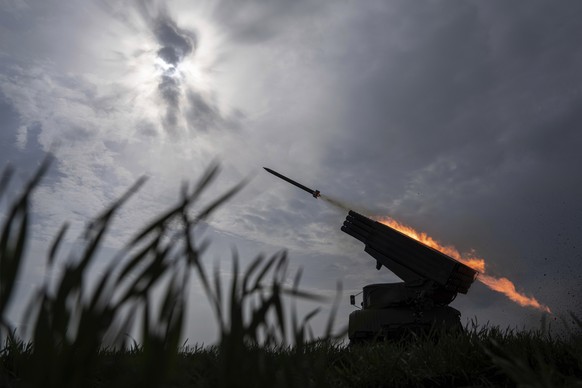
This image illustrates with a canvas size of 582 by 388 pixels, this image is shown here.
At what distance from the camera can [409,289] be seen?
47.4 ft

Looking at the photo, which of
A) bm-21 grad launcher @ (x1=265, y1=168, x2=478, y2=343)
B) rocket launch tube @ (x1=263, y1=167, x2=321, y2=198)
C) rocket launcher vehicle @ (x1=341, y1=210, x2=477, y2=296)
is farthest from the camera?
rocket launch tube @ (x1=263, y1=167, x2=321, y2=198)

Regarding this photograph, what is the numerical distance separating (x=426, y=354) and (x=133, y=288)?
5.15 m

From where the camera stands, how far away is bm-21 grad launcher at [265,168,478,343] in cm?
1382

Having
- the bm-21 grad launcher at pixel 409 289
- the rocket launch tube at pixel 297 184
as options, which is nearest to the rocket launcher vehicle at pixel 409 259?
the bm-21 grad launcher at pixel 409 289

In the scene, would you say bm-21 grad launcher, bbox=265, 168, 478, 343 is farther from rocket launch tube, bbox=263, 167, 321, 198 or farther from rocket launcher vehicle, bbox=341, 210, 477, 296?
rocket launch tube, bbox=263, 167, 321, 198

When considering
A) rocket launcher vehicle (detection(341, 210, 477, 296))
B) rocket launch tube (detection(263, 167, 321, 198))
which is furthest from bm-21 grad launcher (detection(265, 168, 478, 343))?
rocket launch tube (detection(263, 167, 321, 198))

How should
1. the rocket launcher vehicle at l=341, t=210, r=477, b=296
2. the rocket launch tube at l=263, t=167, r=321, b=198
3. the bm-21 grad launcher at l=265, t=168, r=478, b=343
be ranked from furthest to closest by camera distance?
the rocket launch tube at l=263, t=167, r=321, b=198
the rocket launcher vehicle at l=341, t=210, r=477, b=296
the bm-21 grad launcher at l=265, t=168, r=478, b=343

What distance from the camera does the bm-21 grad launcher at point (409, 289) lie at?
544 inches

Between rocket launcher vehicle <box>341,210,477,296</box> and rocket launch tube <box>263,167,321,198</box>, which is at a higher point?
rocket launch tube <box>263,167,321,198</box>

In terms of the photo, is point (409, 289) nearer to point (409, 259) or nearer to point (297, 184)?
point (409, 259)

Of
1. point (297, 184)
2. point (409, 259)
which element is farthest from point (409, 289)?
point (297, 184)

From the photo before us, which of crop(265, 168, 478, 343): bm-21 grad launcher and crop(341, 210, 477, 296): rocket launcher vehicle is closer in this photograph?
crop(265, 168, 478, 343): bm-21 grad launcher

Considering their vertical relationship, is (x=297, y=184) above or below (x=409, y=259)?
above

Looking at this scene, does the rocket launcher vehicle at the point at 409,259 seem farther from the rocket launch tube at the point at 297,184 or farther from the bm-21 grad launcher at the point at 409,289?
the rocket launch tube at the point at 297,184
